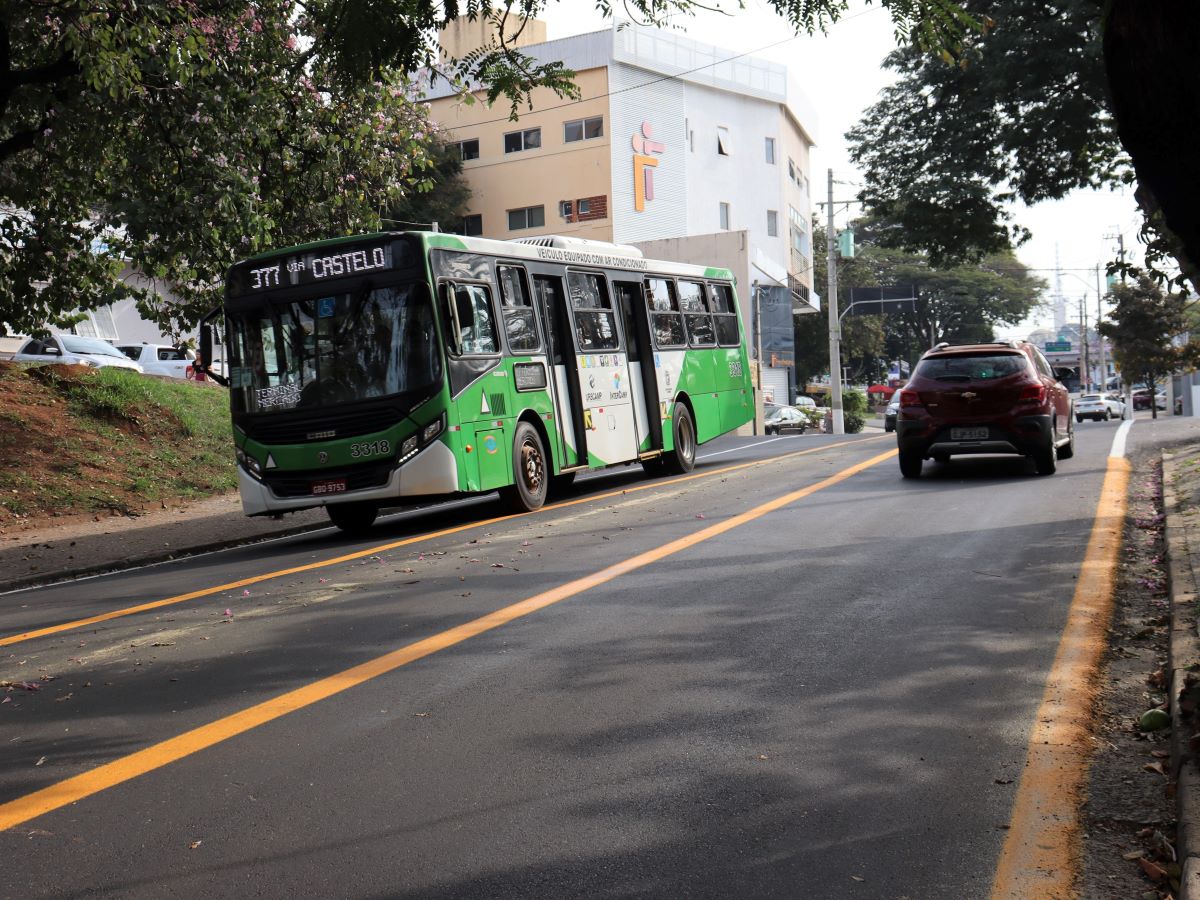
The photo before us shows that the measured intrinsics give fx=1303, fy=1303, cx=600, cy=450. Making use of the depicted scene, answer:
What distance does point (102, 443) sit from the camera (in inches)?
818

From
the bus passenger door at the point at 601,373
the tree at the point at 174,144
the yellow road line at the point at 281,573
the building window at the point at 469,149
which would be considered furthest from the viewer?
the building window at the point at 469,149

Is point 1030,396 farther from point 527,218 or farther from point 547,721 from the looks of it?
point 527,218

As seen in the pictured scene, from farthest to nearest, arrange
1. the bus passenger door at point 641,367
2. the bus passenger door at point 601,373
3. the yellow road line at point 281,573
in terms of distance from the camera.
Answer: the bus passenger door at point 641,367 < the bus passenger door at point 601,373 < the yellow road line at point 281,573

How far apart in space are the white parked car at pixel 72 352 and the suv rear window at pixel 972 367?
70.6 ft

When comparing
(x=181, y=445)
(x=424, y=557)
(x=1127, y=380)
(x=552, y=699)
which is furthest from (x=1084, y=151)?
(x=1127, y=380)

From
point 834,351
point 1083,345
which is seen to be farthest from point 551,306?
point 1083,345

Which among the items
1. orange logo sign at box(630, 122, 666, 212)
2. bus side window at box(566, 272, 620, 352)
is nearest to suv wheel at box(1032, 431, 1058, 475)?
bus side window at box(566, 272, 620, 352)

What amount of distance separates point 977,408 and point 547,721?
11625 mm

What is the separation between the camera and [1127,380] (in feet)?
171

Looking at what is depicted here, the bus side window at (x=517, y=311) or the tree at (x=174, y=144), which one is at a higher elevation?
the tree at (x=174, y=144)

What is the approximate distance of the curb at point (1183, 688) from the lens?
3.84m

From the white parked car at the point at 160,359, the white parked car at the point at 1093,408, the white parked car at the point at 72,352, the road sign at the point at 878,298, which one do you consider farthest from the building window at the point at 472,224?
the white parked car at the point at 1093,408

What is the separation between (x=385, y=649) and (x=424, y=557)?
4.00 metres

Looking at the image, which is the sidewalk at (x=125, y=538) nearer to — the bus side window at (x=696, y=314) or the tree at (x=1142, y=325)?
the bus side window at (x=696, y=314)
